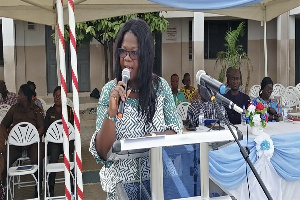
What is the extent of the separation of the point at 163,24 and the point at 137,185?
8452mm

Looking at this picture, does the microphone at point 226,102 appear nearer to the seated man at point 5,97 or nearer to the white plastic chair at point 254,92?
the seated man at point 5,97

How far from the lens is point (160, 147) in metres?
1.58

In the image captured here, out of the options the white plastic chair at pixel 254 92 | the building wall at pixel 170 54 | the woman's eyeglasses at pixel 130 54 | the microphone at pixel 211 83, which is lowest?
the white plastic chair at pixel 254 92

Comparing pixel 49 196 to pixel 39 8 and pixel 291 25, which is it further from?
pixel 291 25

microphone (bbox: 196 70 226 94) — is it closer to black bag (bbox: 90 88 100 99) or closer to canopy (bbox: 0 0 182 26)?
canopy (bbox: 0 0 182 26)

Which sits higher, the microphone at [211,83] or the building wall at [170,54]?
the building wall at [170,54]

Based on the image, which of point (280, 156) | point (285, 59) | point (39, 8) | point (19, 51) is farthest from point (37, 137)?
point (285, 59)

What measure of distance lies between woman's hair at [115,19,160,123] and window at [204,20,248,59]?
12752 mm

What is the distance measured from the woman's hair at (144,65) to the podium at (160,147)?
0.38m

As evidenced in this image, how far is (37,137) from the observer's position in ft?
16.2

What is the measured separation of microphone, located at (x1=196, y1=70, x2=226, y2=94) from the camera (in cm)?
183

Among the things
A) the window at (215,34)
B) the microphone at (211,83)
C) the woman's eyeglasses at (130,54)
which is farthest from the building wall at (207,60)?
the woman's eyeglasses at (130,54)

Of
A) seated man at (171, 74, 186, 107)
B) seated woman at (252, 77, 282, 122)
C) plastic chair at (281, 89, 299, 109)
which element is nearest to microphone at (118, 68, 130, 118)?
seated woman at (252, 77, 282, 122)

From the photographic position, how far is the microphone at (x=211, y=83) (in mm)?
1835
